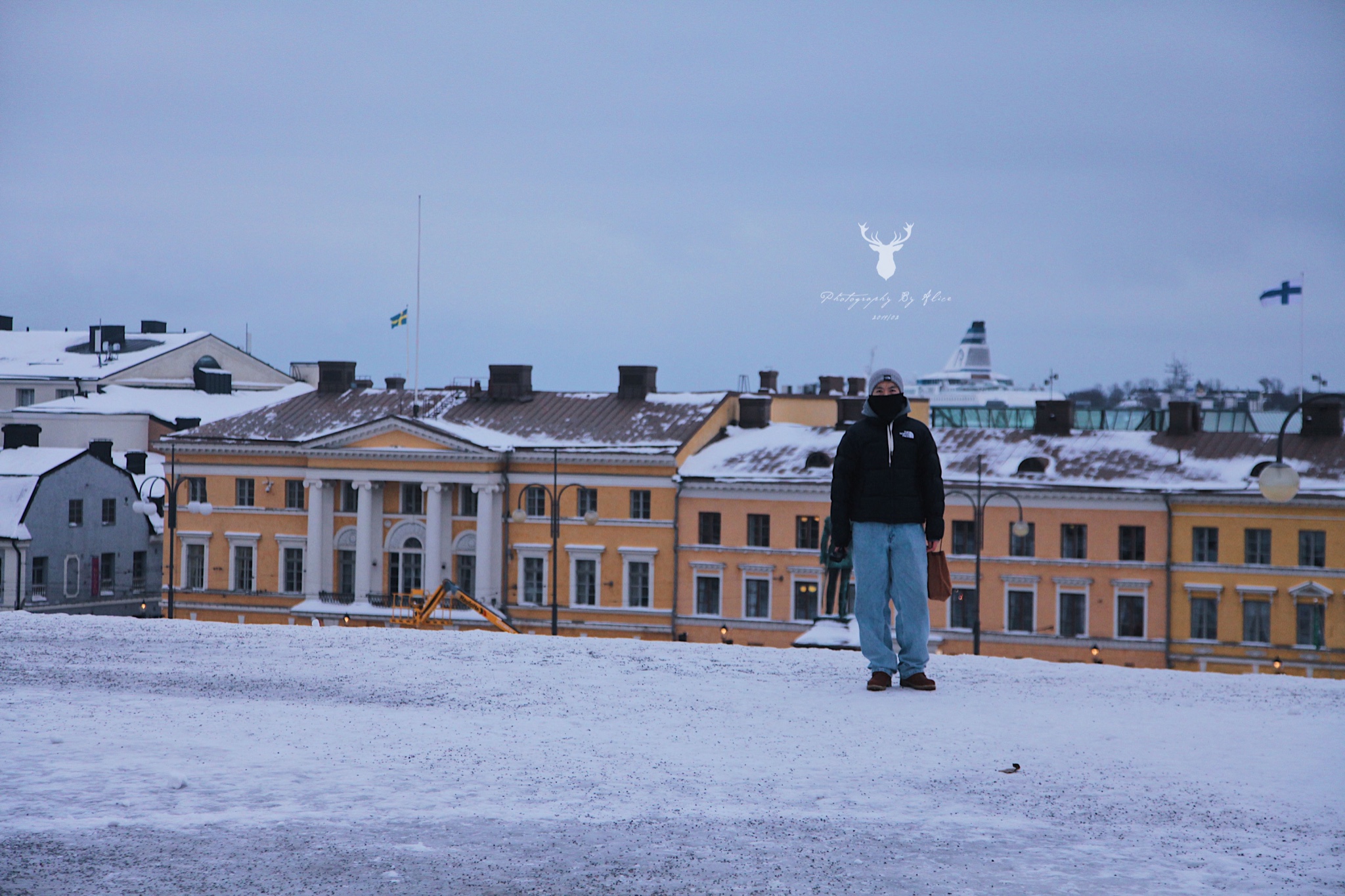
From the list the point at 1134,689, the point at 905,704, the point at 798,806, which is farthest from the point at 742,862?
the point at 1134,689

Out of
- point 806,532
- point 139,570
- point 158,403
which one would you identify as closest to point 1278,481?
point 806,532

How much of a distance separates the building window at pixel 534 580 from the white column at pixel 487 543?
3.76 feet

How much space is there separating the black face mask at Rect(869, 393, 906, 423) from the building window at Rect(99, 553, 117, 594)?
60.2 metres

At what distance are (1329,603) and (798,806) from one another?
1913 inches

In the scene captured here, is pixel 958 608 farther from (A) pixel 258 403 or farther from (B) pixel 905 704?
(B) pixel 905 704

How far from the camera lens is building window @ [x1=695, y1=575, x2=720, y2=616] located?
5800cm

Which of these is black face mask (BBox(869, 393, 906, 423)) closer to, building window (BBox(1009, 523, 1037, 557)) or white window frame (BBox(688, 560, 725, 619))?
building window (BBox(1009, 523, 1037, 557))

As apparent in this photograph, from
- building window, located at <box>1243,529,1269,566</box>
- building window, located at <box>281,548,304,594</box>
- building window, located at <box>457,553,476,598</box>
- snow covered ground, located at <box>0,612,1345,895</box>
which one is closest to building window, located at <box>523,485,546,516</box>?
building window, located at <box>457,553,476,598</box>

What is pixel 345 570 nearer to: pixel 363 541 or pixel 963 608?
pixel 363 541

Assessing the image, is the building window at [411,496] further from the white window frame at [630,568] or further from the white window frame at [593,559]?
the white window frame at [630,568]

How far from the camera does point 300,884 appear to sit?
5.38m

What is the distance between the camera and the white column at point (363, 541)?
61531 mm

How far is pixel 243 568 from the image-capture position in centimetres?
6381

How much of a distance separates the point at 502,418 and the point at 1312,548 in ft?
105
